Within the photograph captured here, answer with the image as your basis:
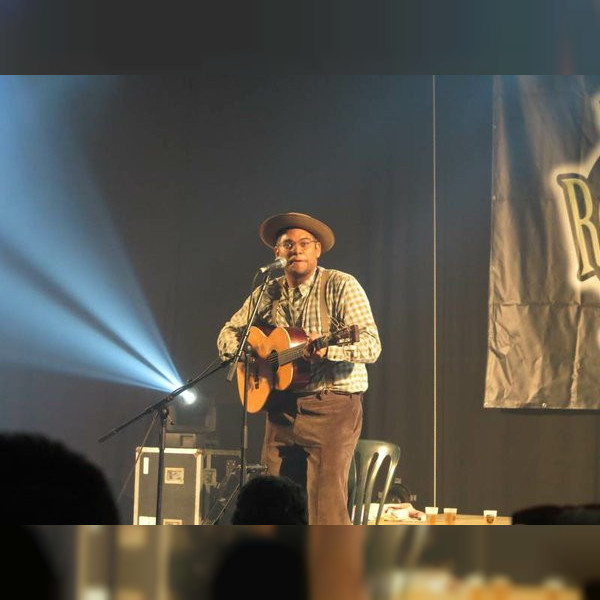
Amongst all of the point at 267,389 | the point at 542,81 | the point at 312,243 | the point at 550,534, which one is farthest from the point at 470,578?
the point at 542,81

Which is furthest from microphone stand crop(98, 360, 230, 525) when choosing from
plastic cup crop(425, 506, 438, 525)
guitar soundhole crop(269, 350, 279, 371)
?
plastic cup crop(425, 506, 438, 525)

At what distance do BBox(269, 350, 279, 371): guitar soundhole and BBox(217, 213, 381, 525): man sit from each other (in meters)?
0.07

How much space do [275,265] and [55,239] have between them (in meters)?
0.59

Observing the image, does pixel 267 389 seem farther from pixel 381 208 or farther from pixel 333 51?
pixel 333 51

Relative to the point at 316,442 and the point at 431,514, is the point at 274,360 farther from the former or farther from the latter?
the point at 431,514

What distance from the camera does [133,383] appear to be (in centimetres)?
227

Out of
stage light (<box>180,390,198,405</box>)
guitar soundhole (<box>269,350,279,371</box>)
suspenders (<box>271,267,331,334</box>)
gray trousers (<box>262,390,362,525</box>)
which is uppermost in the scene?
suspenders (<box>271,267,331,334</box>)

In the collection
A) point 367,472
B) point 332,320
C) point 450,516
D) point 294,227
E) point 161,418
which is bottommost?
point 450,516

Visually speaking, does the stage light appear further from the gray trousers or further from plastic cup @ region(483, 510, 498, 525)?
plastic cup @ region(483, 510, 498, 525)

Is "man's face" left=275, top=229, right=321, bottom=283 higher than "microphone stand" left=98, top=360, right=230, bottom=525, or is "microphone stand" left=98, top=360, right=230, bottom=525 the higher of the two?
"man's face" left=275, top=229, right=321, bottom=283

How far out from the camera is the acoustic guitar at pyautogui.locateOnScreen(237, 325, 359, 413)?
7.42ft

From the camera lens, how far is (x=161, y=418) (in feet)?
7.34

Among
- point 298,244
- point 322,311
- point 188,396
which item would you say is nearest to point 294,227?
point 298,244

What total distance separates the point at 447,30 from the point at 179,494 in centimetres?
143
